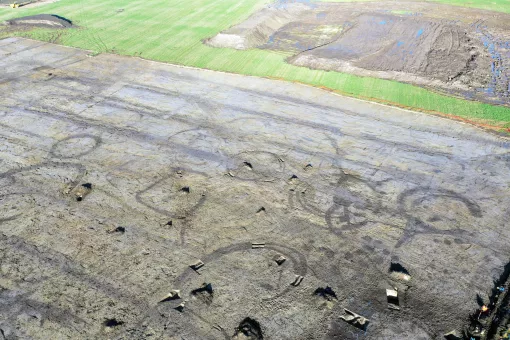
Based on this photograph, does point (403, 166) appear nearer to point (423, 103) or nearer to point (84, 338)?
point (423, 103)

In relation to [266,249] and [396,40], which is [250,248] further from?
[396,40]

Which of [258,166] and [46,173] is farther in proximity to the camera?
[258,166]

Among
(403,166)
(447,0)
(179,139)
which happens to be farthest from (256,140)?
(447,0)

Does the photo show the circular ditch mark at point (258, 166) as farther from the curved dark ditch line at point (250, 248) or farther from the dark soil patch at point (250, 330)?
the dark soil patch at point (250, 330)

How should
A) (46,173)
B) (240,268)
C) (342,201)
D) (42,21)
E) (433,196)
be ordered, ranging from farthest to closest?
(42,21) → (46,173) → (433,196) → (342,201) → (240,268)

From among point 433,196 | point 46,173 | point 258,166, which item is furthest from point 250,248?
point 46,173

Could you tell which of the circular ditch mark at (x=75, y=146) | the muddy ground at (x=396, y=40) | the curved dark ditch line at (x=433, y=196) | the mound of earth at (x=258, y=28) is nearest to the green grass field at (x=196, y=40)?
the mound of earth at (x=258, y=28)

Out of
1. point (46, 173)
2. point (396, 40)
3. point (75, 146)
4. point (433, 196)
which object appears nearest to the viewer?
point (433, 196)
